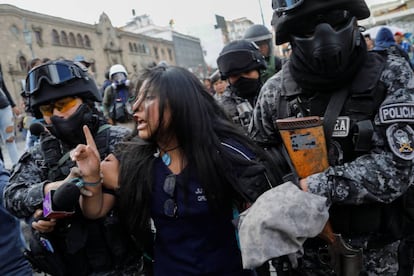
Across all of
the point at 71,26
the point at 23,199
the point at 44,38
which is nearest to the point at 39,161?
the point at 23,199

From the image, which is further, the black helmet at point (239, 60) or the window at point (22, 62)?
the window at point (22, 62)

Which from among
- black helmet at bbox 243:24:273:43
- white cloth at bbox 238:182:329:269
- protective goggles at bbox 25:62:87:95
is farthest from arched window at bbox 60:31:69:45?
white cloth at bbox 238:182:329:269

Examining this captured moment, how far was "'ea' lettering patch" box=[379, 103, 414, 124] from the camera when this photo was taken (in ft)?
4.99

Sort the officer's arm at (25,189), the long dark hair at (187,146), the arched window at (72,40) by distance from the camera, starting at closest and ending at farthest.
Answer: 1. the long dark hair at (187,146)
2. the officer's arm at (25,189)
3. the arched window at (72,40)

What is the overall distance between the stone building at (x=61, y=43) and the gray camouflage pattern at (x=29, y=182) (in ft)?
54.5

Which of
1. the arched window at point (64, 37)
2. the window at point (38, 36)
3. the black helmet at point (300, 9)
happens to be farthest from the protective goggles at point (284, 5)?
the arched window at point (64, 37)

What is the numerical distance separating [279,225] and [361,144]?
0.60 meters

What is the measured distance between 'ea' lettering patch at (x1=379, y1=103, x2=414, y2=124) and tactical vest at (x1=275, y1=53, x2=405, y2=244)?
66mm

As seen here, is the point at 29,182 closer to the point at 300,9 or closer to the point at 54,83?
the point at 54,83

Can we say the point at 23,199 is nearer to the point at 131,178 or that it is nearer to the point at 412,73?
the point at 131,178

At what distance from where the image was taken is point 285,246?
126 cm

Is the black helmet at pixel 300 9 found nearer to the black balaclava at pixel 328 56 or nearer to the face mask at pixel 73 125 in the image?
the black balaclava at pixel 328 56

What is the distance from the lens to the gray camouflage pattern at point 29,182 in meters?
1.79

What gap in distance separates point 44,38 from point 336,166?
35.0 metres
